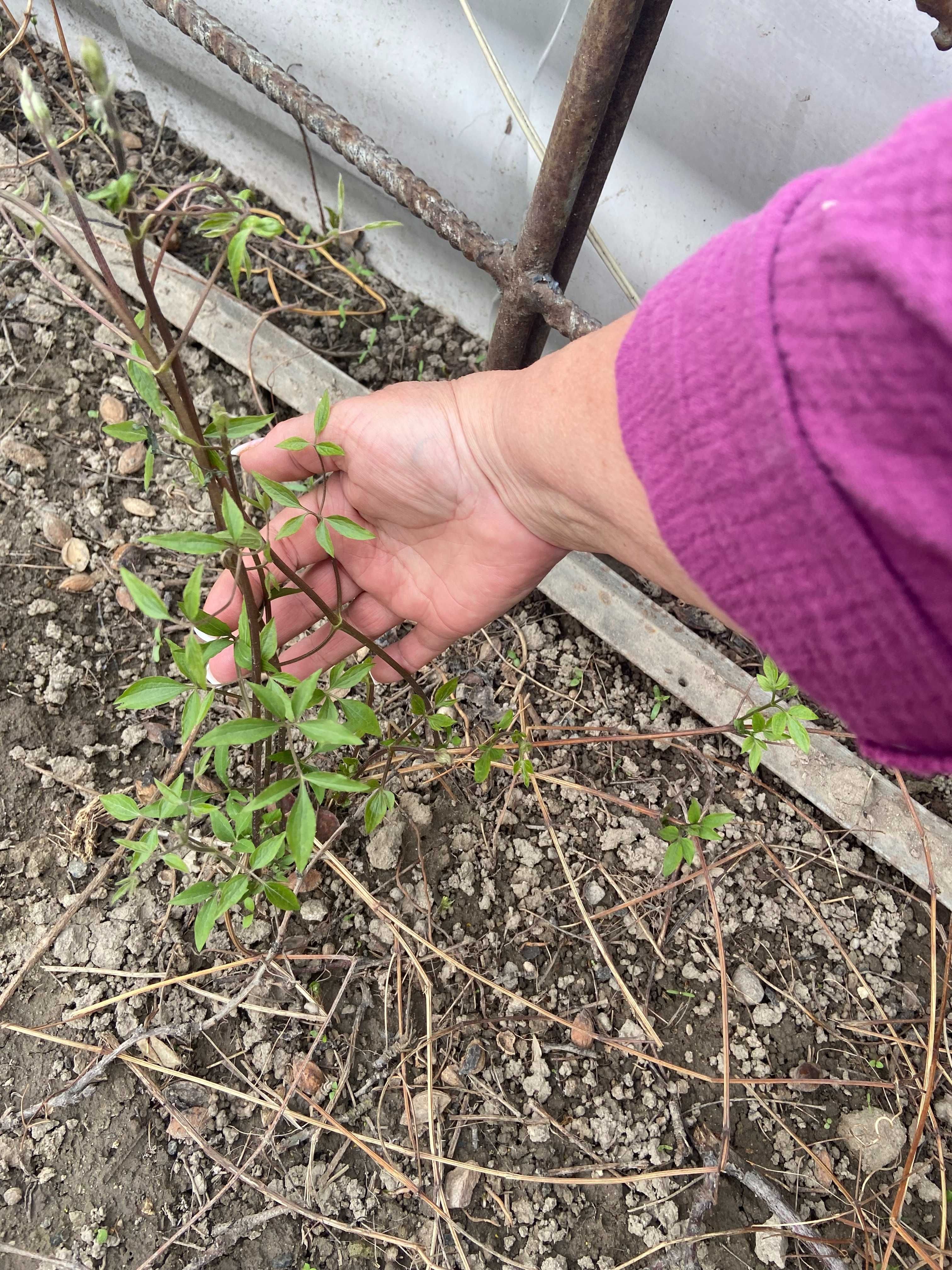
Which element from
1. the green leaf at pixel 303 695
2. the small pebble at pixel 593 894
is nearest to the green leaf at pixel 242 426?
the green leaf at pixel 303 695

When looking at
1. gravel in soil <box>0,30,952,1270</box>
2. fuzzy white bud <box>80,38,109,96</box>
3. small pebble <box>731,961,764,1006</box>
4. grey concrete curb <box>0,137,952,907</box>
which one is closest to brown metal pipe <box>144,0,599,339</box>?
grey concrete curb <box>0,137,952,907</box>

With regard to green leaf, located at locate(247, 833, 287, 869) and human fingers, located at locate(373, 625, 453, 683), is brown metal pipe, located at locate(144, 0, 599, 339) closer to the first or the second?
human fingers, located at locate(373, 625, 453, 683)

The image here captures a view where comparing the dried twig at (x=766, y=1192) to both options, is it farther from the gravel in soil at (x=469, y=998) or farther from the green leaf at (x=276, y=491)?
the green leaf at (x=276, y=491)

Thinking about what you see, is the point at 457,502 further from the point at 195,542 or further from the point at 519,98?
the point at 519,98

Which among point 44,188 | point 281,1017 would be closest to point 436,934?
point 281,1017

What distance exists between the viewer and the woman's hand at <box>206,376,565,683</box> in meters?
1.32

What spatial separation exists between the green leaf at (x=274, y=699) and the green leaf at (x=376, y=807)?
→ 320 millimetres

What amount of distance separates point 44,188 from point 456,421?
1.34 meters

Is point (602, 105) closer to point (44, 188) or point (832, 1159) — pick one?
point (44, 188)

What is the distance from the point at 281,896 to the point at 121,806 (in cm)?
24

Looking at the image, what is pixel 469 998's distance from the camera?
1.45 metres

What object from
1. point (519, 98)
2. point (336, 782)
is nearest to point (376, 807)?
point (336, 782)

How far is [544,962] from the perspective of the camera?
1498 millimetres

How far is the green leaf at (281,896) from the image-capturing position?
1.09 m
